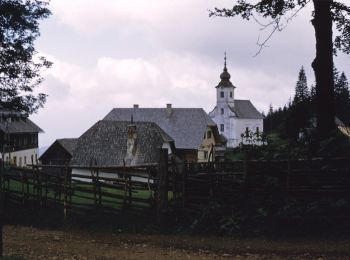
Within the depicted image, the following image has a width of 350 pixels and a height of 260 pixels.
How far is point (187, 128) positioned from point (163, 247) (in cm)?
5014

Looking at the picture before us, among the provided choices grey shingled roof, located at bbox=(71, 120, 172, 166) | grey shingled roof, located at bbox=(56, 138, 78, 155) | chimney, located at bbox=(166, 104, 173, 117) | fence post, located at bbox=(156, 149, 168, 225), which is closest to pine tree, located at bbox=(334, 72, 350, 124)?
fence post, located at bbox=(156, 149, 168, 225)

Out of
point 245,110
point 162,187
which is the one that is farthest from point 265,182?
point 245,110

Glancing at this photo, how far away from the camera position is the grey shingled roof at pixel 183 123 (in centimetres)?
6053

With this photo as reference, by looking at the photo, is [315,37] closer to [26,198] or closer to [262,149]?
[262,149]

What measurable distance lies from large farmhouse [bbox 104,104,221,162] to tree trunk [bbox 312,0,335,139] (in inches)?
1654

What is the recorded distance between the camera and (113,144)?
136 ft

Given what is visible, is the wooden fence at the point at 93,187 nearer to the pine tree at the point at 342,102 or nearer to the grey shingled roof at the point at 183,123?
the pine tree at the point at 342,102

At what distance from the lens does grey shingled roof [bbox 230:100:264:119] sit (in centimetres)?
10456

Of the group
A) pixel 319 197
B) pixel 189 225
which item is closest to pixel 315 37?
pixel 319 197

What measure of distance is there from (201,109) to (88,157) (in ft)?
81.0

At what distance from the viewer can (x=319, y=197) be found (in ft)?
42.3

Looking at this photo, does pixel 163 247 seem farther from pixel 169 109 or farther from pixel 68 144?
pixel 169 109

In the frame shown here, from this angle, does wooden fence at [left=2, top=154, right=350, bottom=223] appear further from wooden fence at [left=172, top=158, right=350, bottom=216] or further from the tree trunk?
the tree trunk

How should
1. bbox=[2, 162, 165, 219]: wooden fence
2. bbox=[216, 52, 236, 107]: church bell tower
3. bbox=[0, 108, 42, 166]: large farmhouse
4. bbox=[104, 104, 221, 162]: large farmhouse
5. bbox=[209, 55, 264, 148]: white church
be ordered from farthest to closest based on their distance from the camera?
bbox=[216, 52, 236, 107]: church bell tower
bbox=[209, 55, 264, 148]: white church
bbox=[104, 104, 221, 162]: large farmhouse
bbox=[0, 108, 42, 166]: large farmhouse
bbox=[2, 162, 165, 219]: wooden fence
